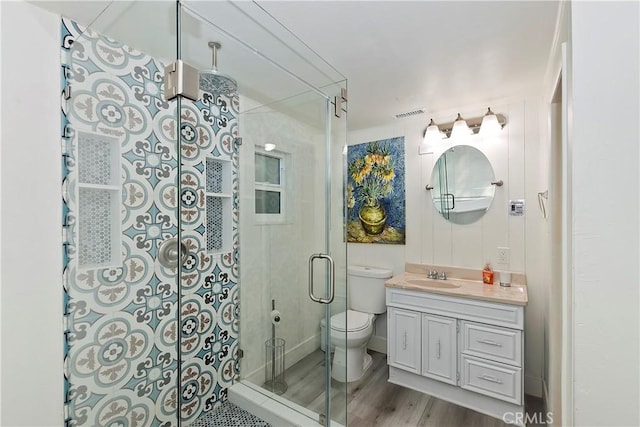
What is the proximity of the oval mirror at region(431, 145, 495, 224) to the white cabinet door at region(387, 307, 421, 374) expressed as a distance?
925 millimetres

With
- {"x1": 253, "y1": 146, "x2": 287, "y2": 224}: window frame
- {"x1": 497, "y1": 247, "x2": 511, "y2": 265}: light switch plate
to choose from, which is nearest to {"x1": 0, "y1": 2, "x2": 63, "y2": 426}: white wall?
{"x1": 253, "y1": 146, "x2": 287, "y2": 224}: window frame

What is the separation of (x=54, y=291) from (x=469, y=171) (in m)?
2.81

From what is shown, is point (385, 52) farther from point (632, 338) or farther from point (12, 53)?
point (12, 53)

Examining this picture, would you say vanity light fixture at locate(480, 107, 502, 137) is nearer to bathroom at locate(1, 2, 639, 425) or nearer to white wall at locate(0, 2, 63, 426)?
bathroom at locate(1, 2, 639, 425)

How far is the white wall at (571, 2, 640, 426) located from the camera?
0.86 meters

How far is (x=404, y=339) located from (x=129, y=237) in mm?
2022

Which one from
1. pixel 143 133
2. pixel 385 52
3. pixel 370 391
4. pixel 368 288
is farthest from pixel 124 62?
pixel 370 391

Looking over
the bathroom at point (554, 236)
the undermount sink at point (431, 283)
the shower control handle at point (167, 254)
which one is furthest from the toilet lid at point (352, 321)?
the shower control handle at point (167, 254)

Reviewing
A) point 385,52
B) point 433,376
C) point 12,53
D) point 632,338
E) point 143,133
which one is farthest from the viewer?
point 433,376

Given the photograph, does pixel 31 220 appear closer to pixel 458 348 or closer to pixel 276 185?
pixel 276 185

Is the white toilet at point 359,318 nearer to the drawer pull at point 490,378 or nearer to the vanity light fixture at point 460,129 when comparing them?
the drawer pull at point 490,378

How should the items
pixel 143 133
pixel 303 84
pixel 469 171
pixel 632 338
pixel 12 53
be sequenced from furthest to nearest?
pixel 469 171, pixel 303 84, pixel 143 133, pixel 12 53, pixel 632 338

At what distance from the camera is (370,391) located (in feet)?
7.16

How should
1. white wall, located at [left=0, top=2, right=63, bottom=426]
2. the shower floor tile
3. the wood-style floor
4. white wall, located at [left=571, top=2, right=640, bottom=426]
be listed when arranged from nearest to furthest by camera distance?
white wall, located at [left=571, top=2, right=640, bottom=426] < white wall, located at [left=0, top=2, right=63, bottom=426] < the shower floor tile < the wood-style floor
